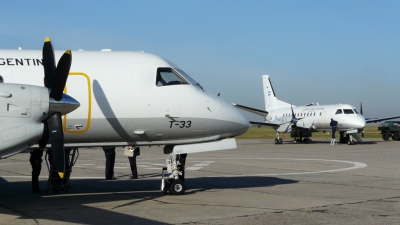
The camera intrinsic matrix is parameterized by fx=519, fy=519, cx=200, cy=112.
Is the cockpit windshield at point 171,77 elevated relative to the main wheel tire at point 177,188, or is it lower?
elevated

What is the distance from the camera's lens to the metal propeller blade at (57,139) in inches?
383

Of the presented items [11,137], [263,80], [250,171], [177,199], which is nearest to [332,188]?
[177,199]

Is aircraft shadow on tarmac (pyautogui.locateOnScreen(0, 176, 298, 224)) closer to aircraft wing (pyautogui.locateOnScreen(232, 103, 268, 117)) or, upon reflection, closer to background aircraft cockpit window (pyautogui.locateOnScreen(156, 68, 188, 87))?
background aircraft cockpit window (pyautogui.locateOnScreen(156, 68, 188, 87))

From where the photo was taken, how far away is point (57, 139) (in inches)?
391

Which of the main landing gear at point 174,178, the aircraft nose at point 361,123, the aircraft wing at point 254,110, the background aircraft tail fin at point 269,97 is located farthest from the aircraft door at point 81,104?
the background aircraft tail fin at point 269,97

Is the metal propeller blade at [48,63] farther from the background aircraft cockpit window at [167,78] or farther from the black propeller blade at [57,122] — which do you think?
the background aircraft cockpit window at [167,78]

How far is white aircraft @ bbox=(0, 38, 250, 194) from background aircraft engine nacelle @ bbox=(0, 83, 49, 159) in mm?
1265

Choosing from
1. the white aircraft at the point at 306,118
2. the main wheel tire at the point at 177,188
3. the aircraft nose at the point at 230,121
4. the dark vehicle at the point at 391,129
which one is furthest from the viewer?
the dark vehicle at the point at 391,129

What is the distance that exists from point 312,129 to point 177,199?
3365 centimetres

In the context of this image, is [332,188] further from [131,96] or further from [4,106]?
[4,106]

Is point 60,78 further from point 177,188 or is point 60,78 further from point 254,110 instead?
point 254,110

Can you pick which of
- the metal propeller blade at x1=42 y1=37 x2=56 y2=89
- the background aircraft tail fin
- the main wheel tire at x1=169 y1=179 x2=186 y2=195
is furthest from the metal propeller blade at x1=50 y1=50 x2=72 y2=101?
the background aircraft tail fin

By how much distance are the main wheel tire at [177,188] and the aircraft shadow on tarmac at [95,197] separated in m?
0.18

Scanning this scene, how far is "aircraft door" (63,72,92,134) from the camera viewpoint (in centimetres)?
1151
